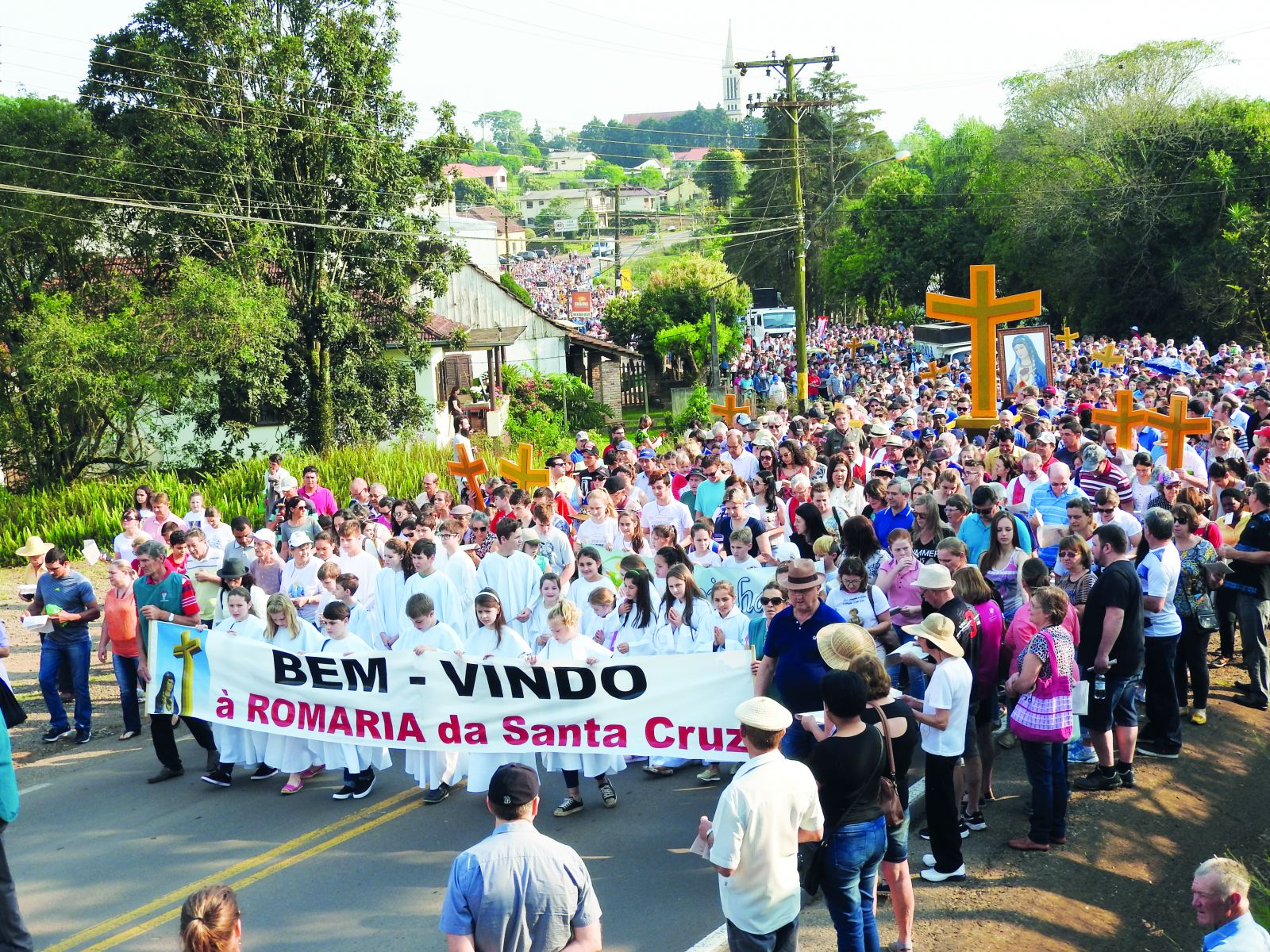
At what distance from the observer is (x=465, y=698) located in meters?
8.29

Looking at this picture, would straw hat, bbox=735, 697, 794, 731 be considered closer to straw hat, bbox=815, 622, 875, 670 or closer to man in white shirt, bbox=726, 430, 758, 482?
straw hat, bbox=815, 622, 875, 670

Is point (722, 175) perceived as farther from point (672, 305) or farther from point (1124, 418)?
point (1124, 418)

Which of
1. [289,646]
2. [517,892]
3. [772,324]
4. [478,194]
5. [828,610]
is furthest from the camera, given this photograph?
[478,194]

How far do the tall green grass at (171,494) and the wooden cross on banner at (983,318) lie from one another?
11.1 metres

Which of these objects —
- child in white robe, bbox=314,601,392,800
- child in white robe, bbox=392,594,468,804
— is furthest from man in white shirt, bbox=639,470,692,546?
child in white robe, bbox=314,601,392,800

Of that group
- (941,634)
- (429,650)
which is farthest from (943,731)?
(429,650)

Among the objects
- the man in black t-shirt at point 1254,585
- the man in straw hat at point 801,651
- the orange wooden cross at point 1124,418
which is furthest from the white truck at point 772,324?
the man in straw hat at point 801,651

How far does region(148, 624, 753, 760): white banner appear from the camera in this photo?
7.86 m

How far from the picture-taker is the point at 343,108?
82.2 feet

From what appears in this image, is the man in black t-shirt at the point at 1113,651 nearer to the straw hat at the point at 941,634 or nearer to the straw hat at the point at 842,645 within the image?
the straw hat at the point at 941,634

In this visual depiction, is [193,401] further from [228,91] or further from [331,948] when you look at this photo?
[331,948]

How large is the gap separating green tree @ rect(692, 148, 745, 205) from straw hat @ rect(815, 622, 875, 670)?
153 metres

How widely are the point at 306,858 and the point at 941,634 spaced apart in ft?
14.2

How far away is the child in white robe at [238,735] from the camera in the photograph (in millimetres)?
9062
